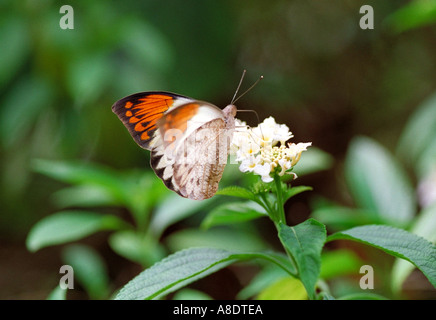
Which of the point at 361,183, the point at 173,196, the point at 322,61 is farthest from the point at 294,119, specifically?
the point at 173,196

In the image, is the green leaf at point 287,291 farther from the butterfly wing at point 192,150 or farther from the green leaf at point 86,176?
the green leaf at point 86,176

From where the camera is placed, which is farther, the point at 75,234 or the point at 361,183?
the point at 361,183

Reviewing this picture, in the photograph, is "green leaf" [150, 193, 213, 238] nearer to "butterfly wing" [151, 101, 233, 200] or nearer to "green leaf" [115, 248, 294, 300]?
"butterfly wing" [151, 101, 233, 200]

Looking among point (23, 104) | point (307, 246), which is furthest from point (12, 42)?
point (307, 246)

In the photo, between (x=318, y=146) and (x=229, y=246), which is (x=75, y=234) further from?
(x=318, y=146)

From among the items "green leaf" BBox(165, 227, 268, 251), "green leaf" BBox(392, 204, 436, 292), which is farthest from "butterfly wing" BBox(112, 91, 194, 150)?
"green leaf" BBox(165, 227, 268, 251)

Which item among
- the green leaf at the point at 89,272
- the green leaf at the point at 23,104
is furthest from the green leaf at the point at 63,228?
the green leaf at the point at 23,104

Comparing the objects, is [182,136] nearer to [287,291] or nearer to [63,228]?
[287,291]
